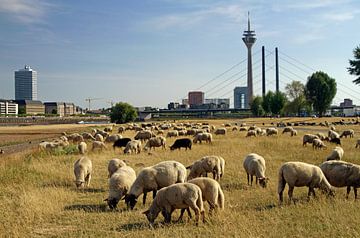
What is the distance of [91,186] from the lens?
18.9 m

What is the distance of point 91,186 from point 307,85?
12223cm

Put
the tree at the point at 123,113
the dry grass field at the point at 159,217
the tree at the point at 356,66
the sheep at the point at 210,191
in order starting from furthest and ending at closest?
the tree at the point at 123,113, the tree at the point at 356,66, the sheep at the point at 210,191, the dry grass field at the point at 159,217

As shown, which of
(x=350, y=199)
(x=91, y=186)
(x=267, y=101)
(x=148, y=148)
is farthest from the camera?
(x=267, y=101)

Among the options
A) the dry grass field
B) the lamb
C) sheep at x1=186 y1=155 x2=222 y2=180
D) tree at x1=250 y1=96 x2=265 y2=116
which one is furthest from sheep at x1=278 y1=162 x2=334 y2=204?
tree at x1=250 y1=96 x2=265 y2=116

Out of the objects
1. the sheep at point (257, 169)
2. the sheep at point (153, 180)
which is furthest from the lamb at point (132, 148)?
the sheep at point (153, 180)

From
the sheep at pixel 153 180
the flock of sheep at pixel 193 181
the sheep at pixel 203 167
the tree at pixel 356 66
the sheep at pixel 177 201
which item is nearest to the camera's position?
the sheep at pixel 177 201

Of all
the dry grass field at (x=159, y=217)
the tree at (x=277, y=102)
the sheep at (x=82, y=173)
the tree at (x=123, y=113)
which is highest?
the tree at (x=277, y=102)

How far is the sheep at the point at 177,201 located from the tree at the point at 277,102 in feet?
459

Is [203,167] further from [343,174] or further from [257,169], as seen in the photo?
[343,174]

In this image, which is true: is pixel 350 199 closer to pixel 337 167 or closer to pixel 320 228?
pixel 337 167

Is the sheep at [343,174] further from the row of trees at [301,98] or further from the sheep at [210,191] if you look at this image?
the row of trees at [301,98]

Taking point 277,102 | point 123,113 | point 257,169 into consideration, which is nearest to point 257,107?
point 277,102

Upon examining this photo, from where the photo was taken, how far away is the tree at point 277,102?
148 metres

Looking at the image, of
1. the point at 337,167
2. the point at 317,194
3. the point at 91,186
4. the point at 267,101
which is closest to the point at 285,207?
the point at 317,194
